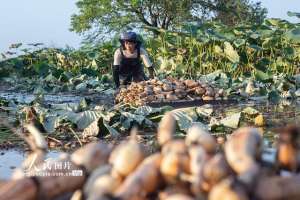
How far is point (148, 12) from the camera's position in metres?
35.0

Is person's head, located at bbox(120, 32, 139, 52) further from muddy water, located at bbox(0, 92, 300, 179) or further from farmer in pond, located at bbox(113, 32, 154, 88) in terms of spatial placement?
muddy water, located at bbox(0, 92, 300, 179)

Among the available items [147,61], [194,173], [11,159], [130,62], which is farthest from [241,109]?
[194,173]

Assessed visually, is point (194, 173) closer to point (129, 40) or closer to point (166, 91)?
point (166, 91)

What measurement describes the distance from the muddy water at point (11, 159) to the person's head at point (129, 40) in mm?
5554

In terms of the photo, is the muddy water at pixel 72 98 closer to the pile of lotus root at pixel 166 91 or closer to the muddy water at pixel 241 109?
the muddy water at pixel 241 109

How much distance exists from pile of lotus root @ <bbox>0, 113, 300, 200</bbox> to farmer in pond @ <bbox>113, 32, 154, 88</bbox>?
8882 mm

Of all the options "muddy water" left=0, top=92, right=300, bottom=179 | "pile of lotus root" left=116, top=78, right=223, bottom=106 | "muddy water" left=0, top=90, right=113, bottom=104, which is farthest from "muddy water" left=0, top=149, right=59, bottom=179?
"muddy water" left=0, top=90, right=113, bottom=104

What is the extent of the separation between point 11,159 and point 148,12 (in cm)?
3088

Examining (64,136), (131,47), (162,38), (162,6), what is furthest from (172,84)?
(162,6)

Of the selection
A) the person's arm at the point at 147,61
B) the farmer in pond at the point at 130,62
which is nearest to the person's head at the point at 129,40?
the farmer in pond at the point at 130,62

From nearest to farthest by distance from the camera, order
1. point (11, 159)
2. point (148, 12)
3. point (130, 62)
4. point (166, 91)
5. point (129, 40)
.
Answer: point (11, 159) < point (166, 91) < point (129, 40) < point (130, 62) < point (148, 12)

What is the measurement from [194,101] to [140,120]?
12.1ft

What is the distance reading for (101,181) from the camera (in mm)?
1475

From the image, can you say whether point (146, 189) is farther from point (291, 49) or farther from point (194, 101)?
point (291, 49)
